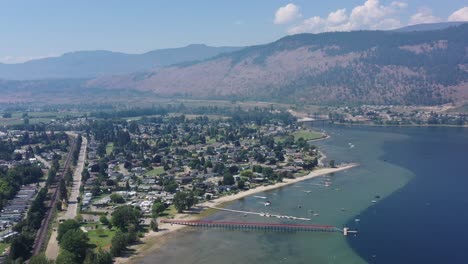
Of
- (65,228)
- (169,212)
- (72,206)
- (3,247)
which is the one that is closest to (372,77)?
(169,212)

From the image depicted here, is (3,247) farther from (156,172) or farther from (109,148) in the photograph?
(109,148)

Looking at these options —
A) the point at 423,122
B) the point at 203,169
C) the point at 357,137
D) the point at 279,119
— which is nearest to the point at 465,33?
the point at 423,122

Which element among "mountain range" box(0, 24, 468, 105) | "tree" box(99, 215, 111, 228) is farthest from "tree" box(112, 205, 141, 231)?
"mountain range" box(0, 24, 468, 105)

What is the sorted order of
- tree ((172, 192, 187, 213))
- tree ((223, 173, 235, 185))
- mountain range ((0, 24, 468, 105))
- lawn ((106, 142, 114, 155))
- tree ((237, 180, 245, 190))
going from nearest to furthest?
tree ((172, 192, 187, 213)) → tree ((237, 180, 245, 190)) → tree ((223, 173, 235, 185)) → lawn ((106, 142, 114, 155)) → mountain range ((0, 24, 468, 105))

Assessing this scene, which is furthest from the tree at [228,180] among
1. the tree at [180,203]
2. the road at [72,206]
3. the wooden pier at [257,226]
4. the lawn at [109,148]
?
the lawn at [109,148]

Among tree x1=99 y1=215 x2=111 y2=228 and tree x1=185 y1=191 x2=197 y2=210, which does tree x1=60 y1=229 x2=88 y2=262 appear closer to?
tree x1=99 y1=215 x2=111 y2=228

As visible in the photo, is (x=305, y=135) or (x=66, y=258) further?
(x=305, y=135)

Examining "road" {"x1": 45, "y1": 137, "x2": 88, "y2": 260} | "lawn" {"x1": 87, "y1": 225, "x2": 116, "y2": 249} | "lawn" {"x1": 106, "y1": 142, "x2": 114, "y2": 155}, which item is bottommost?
"lawn" {"x1": 87, "y1": 225, "x2": 116, "y2": 249}

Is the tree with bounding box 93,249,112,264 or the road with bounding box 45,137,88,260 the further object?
the road with bounding box 45,137,88,260
